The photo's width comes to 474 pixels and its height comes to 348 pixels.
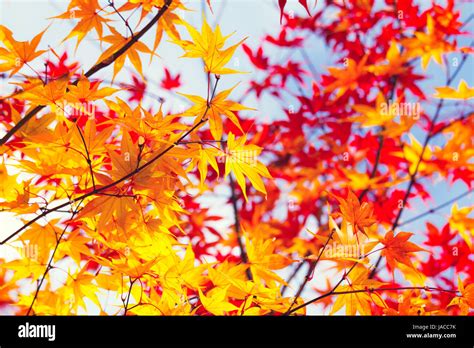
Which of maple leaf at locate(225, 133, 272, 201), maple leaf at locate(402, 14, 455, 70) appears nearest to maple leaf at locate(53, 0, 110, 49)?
maple leaf at locate(225, 133, 272, 201)

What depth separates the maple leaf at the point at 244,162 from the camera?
2.57 feet

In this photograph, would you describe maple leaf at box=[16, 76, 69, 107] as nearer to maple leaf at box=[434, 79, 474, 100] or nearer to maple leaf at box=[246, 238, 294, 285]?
maple leaf at box=[246, 238, 294, 285]

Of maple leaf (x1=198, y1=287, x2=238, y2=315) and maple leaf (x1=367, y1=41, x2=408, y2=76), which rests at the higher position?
maple leaf (x1=367, y1=41, x2=408, y2=76)

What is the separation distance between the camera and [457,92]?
1587 mm

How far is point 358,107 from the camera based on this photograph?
168 cm

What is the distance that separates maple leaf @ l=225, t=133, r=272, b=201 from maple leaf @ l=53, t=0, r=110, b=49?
11.5 inches

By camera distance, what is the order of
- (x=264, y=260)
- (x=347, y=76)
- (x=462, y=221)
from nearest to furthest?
(x=264, y=260) → (x=462, y=221) → (x=347, y=76)

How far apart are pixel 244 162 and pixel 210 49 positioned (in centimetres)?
18

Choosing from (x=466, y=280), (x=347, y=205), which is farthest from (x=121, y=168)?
(x=466, y=280)

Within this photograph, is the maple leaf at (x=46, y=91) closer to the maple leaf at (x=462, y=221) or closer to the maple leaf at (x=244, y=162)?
the maple leaf at (x=244, y=162)

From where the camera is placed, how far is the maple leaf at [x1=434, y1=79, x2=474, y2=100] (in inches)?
62.2

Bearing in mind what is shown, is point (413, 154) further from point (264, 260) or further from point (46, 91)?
point (46, 91)

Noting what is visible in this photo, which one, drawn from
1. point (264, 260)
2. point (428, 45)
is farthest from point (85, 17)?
point (428, 45)

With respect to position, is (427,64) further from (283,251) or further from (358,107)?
(283,251)
